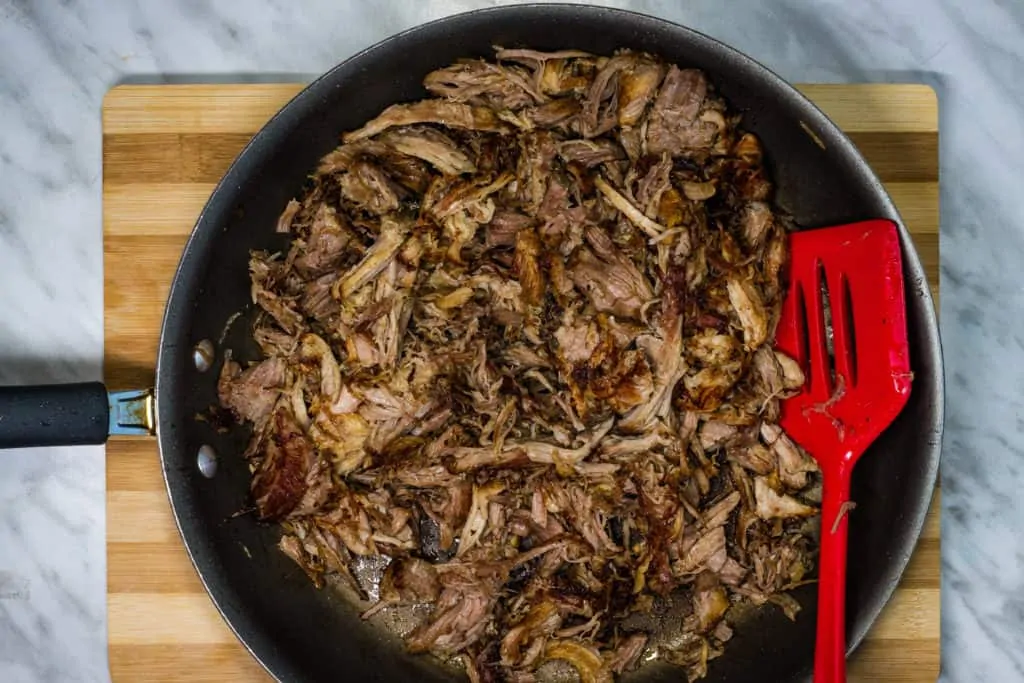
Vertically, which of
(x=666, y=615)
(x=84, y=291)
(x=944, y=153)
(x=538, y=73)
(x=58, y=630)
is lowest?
(x=58, y=630)

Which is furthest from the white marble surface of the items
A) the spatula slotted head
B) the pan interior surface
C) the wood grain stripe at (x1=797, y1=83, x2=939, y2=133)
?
the spatula slotted head

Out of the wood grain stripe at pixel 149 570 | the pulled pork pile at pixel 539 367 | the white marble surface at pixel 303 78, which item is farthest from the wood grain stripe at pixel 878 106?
the wood grain stripe at pixel 149 570

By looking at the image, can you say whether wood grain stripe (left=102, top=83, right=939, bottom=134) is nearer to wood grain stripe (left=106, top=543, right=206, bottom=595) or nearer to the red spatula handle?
the red spatula handle

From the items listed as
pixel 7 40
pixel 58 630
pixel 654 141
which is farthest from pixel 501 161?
pixel 58 630

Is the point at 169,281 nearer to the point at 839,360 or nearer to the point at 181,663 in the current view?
the point at 181,663

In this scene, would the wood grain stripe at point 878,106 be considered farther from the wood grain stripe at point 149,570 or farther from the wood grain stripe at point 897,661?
the wood grain stripe at point 149,570

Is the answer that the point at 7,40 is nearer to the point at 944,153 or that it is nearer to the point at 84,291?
the point at 84,291
